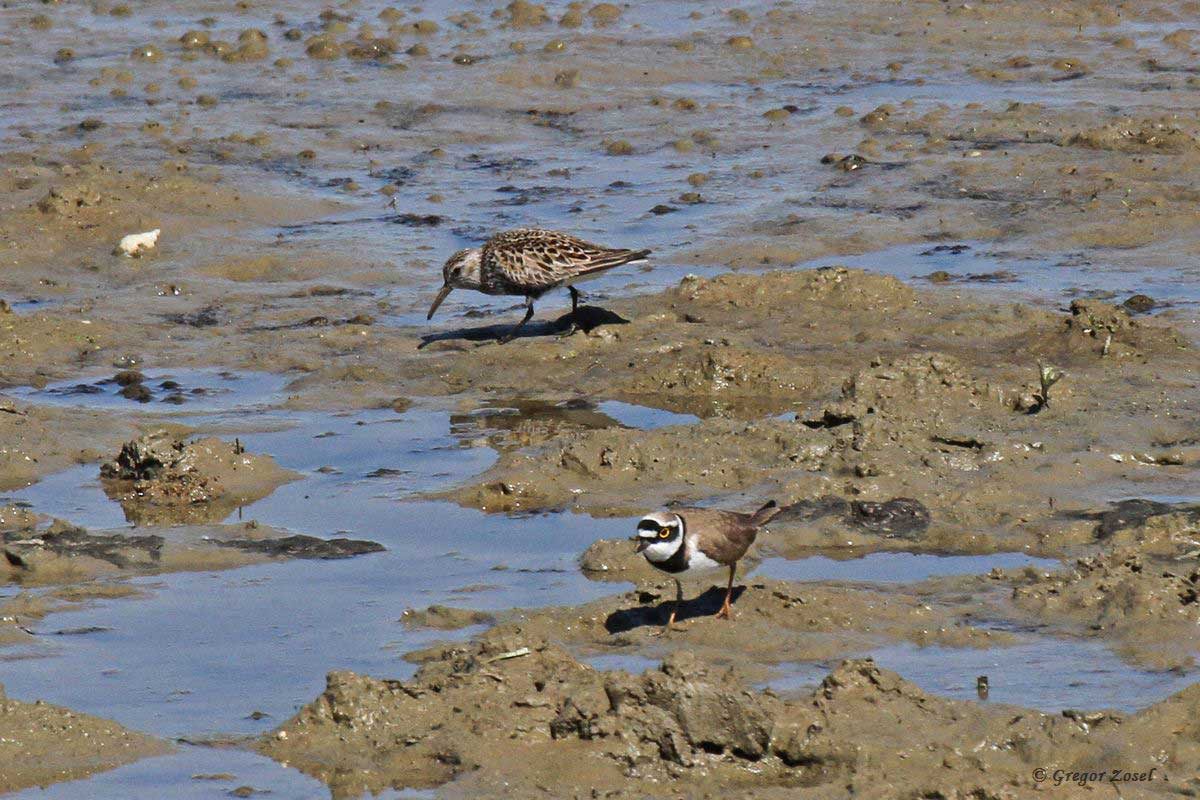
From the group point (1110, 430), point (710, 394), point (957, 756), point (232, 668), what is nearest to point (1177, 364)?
point (1110, 430)

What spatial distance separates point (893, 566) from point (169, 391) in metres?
5.81

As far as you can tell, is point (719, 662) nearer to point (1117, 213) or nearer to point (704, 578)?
point (704, 578)

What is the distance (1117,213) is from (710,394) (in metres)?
5.04

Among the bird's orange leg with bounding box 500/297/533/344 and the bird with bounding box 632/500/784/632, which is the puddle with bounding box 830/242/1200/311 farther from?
the bird with bounding box 632/500/784/632

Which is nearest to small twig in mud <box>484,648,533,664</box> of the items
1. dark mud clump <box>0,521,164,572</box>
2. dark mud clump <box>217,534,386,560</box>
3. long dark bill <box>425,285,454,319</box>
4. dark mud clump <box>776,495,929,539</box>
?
dark mud clump <box>217,534,386,560</box>

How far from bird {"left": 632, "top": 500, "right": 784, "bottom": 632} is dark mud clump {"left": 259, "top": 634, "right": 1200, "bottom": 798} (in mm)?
937

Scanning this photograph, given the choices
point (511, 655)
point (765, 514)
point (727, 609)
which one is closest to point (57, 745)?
point (511, 655)

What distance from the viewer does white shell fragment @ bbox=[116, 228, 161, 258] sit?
15938mm

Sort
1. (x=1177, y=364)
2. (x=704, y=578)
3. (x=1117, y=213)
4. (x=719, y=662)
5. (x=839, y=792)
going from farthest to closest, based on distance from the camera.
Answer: (x=1117, y=213) → (x=1177, y=364) → (x=704, y=578) → (x=719, y=662) → (x=839, y=792)

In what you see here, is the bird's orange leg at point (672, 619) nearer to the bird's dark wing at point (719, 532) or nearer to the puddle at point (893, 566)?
the bird's dark wing at point (719, 532)

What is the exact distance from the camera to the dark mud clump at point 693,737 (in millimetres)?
7129

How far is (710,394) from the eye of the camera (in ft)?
41.7

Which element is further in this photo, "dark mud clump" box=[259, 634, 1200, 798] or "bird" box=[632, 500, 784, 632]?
"bird" box=[632, 500, 784, 632]

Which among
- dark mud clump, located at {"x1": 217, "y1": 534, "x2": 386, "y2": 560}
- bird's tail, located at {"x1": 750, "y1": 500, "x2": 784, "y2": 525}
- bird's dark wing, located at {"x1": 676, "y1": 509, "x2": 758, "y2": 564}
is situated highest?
bird's dark wing, located at {"x1": 676, "y1": 509, "x2": 758, "y2": 564}
